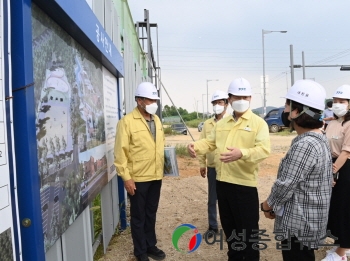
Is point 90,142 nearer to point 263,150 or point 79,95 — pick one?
point 79,95

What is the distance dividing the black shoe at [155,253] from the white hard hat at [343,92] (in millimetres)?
2626

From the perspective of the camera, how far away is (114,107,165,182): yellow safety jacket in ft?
10.1

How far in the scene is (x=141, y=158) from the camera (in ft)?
10.5

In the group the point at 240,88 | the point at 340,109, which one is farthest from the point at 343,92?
the point at 240,88

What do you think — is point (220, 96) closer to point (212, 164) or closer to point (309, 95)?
point (212, 164)

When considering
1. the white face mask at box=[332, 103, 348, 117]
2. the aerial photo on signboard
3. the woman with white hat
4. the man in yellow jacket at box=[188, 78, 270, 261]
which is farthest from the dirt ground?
the white face mask at box=[332, 103, 348, 117]

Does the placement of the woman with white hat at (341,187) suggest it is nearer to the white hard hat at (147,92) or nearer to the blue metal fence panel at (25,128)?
the white hard hat at (147,92)

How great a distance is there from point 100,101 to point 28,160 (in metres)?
1.88

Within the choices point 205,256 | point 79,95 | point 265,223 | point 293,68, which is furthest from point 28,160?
point 293,68

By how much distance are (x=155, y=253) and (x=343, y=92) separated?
109 inches

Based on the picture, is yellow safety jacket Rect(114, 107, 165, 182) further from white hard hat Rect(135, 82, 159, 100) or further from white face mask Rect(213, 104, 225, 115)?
white face mask Rect(213, 104, 225, 115)

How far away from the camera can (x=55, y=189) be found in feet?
6.41

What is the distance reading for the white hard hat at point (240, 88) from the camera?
295 centimetres

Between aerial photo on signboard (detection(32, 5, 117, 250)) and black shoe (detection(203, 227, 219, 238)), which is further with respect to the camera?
black shoe (detection(203, 227, 219, 238))
